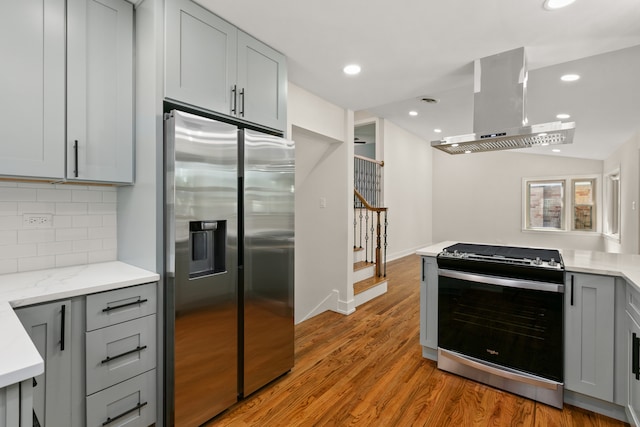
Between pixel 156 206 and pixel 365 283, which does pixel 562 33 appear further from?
pixel 365 283

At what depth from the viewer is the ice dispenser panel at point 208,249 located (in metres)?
1.96

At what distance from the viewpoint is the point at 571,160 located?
7.26m

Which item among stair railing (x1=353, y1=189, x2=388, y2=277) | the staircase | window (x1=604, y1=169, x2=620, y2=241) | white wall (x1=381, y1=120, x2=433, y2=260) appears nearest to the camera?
the staircase

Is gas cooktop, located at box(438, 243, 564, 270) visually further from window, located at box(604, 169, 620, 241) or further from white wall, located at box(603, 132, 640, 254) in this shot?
window, located at box(604, 169, 620, 241)

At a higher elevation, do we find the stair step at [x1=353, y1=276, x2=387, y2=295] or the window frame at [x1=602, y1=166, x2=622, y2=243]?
the window frame at [x1=602, y1=166, x2=622, y2=243]

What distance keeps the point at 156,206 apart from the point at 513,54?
2.76m

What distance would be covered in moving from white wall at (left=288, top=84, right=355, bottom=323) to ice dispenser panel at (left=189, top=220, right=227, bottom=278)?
1.87 m

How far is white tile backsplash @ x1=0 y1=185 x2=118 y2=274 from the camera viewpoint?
1855 mm

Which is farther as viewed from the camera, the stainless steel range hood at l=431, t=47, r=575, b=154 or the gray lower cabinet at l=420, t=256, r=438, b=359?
the gray lower cabinet at l=420, t=256, r=438, b=359

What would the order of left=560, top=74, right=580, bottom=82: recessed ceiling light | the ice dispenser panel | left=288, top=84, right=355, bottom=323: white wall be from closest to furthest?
1. the ice dispenser panel
2. left=560, top=74, right=580, bottom=82: recessed ceiling light
3. left=288, top=84, right=355, bottom=323: white wall

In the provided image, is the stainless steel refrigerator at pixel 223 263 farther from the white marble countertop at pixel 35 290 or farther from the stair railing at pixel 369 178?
the stair railing at pixel 369 178

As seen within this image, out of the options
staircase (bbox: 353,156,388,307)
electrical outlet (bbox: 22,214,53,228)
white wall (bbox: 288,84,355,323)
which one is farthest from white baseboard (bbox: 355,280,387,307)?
electrical outlet (bbox: 22,214,53,228)

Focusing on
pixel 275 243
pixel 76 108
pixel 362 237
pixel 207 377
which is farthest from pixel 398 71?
pixel 362 237

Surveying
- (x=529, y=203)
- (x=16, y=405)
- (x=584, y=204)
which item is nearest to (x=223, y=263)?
(x=16, y=405)
